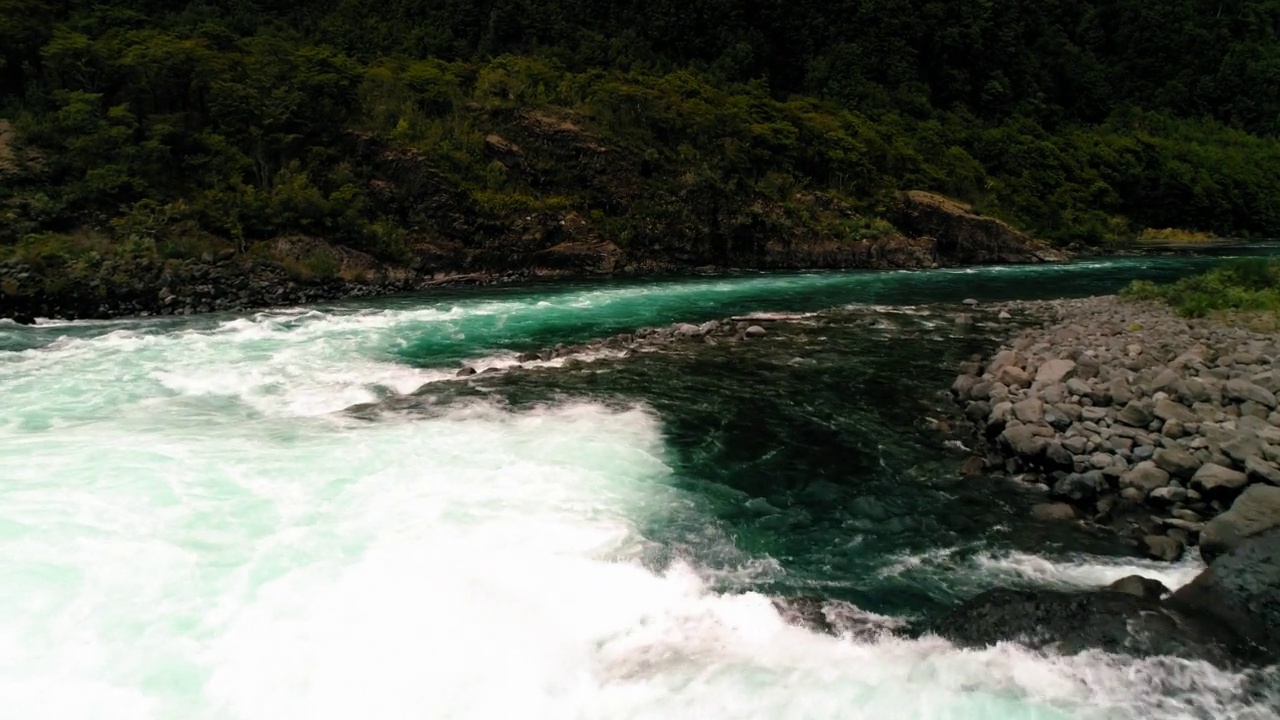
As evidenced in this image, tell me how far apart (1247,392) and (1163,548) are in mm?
3597

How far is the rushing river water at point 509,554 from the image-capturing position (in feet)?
14.0

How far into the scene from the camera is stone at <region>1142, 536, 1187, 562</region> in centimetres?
582

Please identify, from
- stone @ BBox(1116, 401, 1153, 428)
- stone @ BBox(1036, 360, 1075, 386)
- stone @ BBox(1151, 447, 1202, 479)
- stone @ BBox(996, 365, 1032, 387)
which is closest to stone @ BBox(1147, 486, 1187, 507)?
stone @ BBox(1151, 447, 1202, 479)

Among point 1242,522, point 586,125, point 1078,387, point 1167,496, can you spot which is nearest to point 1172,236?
point 586,125

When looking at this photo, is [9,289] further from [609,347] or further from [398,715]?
[398,715]

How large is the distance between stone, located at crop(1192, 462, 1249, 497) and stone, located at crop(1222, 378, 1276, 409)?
80.2 inches

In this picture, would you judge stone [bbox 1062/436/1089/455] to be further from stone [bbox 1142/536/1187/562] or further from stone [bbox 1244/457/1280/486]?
stone [bbox 1142/536/1187/562]

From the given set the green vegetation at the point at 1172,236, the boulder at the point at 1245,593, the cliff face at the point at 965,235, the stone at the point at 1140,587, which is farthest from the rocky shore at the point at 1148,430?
the green vegetation at the point at 1172,236

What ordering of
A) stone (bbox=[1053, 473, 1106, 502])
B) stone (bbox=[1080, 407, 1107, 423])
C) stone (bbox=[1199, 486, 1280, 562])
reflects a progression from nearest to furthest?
stone (bbox=[1199, 486, 1280, 562]), stone (bbox=[1053, 473, 1106, 502]), stone (bbox=[1080, 407, 1107, 423])

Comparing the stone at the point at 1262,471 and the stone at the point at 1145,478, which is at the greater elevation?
the stone at the point at 1262,471

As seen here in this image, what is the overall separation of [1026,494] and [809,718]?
4.50 m

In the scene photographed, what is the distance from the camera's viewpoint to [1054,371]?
952cm

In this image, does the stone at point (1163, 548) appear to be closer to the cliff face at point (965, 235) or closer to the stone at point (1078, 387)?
the stone at point (1078, 387)

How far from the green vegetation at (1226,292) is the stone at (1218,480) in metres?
8.22
